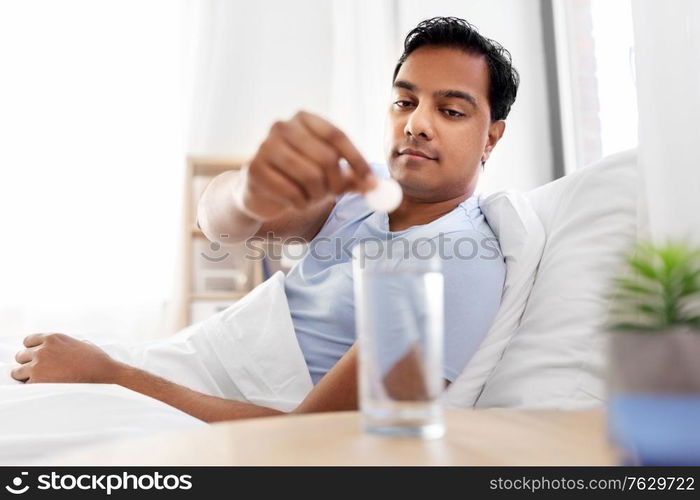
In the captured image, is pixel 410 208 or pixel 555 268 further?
pixel 410 208

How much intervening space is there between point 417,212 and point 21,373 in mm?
763

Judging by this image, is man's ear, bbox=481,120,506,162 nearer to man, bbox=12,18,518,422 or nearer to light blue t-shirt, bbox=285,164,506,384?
man, bbox=12,18,518,422

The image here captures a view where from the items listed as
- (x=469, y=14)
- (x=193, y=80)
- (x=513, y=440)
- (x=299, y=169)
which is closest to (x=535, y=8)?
(x=469, y=14)

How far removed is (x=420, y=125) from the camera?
1.38 meters

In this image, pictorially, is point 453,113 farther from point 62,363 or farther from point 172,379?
point 62,363

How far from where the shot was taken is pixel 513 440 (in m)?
0.50

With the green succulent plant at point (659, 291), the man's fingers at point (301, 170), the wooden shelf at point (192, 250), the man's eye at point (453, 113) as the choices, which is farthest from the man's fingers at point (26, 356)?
the wooden shelf at point (192, 250)

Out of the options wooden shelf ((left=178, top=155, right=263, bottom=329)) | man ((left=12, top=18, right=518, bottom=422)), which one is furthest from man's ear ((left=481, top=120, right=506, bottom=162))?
wooden shelf ((left=178, top=155, right=263, bottom=329))

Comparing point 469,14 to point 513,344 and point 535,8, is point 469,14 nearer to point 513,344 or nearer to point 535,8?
point 535,8

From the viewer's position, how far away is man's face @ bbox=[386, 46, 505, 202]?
4.55 ft

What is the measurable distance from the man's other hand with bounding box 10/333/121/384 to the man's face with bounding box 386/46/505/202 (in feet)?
2.07
